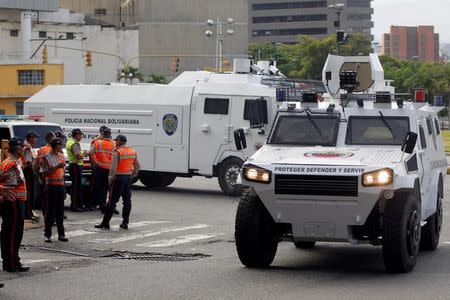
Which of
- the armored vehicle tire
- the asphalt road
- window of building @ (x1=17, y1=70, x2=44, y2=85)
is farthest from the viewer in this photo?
window of building @ (x1=17, y1=70, x2=44, y2=85)

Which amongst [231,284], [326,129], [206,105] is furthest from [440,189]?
[206,105]

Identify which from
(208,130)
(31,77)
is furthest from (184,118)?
(31,77)

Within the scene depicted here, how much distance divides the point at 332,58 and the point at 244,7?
97576 millimetres

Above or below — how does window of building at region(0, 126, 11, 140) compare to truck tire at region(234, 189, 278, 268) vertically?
above

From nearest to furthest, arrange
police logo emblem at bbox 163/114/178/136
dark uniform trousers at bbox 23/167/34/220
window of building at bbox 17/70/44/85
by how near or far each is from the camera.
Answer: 1. dark uniform trousers at bbox 23/167/34/220
2. police logo emblem at bbox 163/114/178/136
3. window of building at bbox 17/70/44/85

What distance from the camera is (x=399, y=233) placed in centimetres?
1292

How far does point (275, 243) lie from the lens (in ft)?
45.6

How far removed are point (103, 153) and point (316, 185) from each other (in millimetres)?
9566

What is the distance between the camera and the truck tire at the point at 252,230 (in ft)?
44.0

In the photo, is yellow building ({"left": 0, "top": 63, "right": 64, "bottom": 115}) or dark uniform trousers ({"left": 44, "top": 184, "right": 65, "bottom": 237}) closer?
dark uniform trousers ({"left": 44, "top": 184, "right": 65, "bottom": 237})

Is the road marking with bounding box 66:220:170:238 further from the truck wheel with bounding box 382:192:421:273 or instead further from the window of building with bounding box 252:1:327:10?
the window of building with bounding box 252:1:327:10

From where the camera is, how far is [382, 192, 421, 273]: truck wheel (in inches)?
509

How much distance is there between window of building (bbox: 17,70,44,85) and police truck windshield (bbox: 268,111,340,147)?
53938 mm

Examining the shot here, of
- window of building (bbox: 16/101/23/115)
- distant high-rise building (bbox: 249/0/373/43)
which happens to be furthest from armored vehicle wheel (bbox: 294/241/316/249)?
distant high-rise building (bbox: 249/0/373/43)
